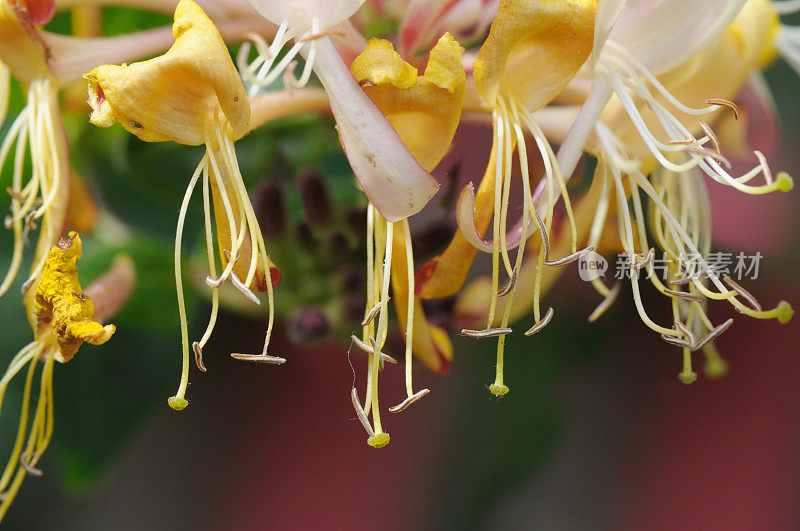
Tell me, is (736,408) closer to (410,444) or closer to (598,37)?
(410,444)

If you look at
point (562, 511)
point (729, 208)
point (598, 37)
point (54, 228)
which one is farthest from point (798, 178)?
point (54, 228)

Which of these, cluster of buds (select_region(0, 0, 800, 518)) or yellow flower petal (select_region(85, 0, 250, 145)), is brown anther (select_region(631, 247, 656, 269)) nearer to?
cluster of buds (select_region(0, 0, 800, 518))

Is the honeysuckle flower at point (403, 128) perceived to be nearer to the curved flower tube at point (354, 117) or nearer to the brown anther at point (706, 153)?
the curved flower tube at point (354, 117)

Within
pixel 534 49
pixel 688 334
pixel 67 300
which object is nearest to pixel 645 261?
pixel 688 334

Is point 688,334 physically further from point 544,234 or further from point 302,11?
point 302,11

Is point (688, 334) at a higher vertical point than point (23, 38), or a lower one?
lower

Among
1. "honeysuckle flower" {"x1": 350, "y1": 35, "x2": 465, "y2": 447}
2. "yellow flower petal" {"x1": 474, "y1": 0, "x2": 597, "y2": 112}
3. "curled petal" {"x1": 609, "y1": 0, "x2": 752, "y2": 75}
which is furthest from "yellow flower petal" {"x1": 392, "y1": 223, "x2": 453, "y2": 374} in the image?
"curled petal" {"x1": 609, "y1": 0, "x2": 752, "y2": 75}
